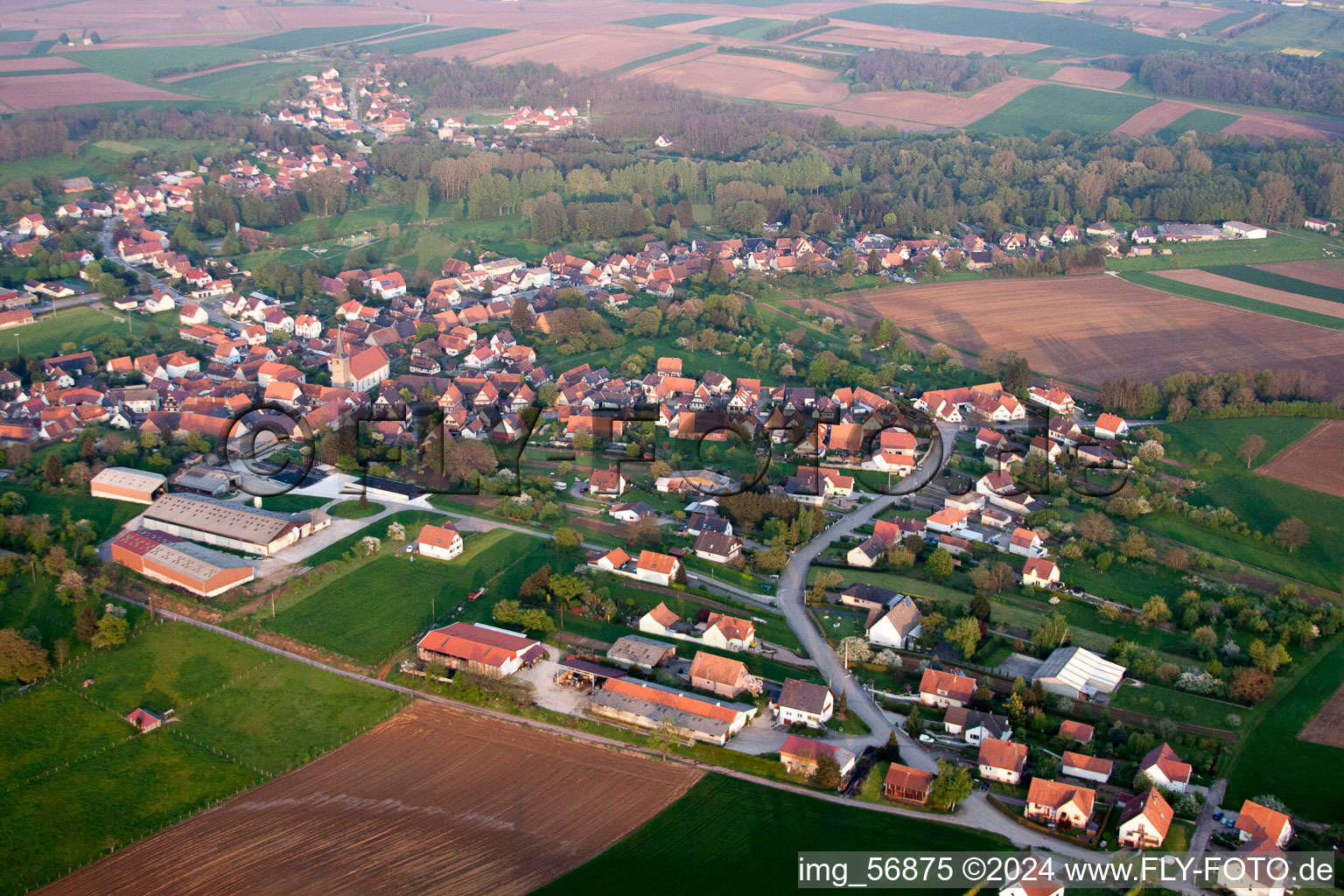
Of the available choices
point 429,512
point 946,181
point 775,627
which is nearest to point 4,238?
point 429,512

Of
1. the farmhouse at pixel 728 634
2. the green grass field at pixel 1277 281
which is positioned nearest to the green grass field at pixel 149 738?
the farmhouse at pixel 728 634

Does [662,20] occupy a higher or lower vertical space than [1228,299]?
higher

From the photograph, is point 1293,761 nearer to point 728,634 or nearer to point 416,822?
point 728,634

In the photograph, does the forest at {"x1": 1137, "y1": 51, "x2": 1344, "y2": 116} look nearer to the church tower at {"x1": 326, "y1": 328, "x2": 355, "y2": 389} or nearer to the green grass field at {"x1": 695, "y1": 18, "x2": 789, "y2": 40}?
the green grass field at {"x1": 695, "y1": 18, "x2": 789, "y2": 40}

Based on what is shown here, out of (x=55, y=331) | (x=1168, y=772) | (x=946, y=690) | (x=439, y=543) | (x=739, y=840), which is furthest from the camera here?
(x=55, y=331)

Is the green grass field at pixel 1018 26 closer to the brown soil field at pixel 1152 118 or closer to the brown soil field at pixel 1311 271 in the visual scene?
the brown soil field at pixel 1152 118

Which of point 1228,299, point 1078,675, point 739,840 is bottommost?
point 739,840

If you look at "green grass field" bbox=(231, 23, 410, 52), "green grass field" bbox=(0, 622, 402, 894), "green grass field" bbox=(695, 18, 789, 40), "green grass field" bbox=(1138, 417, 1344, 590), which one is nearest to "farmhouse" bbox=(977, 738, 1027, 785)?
"green grass field" bbox=(0, 622, 402, 894)

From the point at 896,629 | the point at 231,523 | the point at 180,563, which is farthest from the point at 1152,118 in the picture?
the point at 180,563
